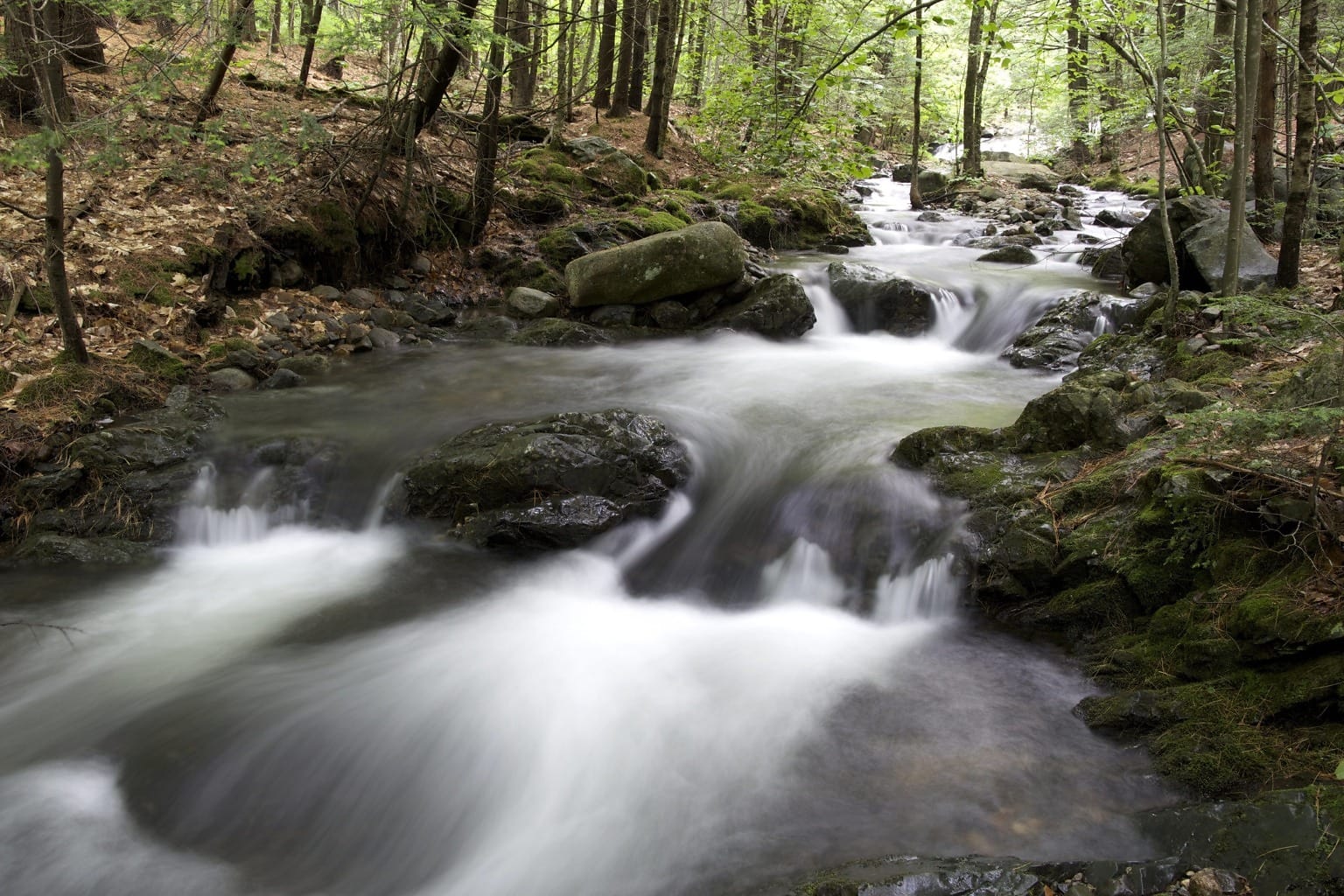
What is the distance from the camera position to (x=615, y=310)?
10.2 m

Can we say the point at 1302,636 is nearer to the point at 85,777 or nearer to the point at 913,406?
the point at 913,406

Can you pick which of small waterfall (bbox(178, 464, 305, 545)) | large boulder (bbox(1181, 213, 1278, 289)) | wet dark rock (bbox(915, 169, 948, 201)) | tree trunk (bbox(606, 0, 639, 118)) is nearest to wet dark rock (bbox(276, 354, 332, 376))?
small waterfall (bbox(178, 464, 305, 545))

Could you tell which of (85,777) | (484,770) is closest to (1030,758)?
(484,770)

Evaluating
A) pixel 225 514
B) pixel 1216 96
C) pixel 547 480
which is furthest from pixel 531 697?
pixel 1216 96

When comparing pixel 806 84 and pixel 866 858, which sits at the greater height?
pixel 806 84

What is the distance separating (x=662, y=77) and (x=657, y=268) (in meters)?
6.41

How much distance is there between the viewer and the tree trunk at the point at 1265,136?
8977 millimetres

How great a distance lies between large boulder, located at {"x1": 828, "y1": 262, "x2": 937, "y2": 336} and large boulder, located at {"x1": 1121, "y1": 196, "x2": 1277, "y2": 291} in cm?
246

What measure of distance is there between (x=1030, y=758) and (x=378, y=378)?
686 cm

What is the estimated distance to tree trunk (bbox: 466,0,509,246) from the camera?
951cm

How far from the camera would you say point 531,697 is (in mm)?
4469

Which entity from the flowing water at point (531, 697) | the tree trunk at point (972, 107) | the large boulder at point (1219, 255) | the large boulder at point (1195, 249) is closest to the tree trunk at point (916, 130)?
the tree trunk at point (972, 107)

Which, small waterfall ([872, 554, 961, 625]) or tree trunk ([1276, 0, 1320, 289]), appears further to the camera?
tree trunk ([1276, 0, 1320, 289])

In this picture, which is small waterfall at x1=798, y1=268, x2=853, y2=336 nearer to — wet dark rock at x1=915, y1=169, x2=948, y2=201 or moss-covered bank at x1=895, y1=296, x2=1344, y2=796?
moss-covered bank at x1=895, y1=296, x2=1344, y2=796
